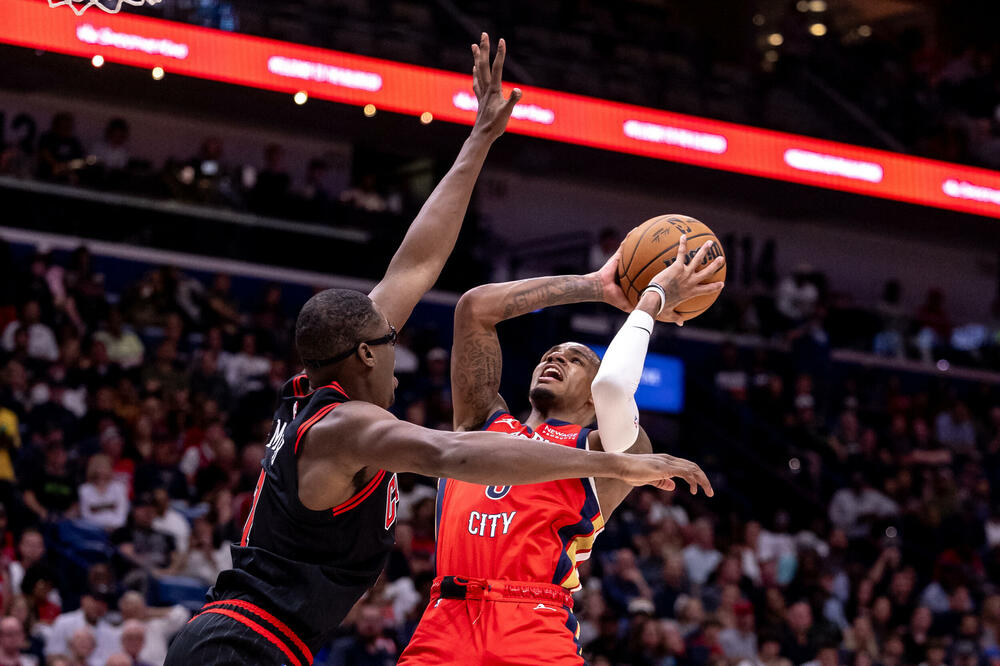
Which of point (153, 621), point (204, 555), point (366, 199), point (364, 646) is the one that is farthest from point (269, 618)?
point (366, 199)

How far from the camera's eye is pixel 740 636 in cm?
1172

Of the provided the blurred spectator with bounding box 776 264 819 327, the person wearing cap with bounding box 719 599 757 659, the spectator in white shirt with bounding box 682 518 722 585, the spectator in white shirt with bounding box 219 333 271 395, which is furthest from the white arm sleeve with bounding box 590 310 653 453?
the blurred spectator with bounding box 776 264 819 327

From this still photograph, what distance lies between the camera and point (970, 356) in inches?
768

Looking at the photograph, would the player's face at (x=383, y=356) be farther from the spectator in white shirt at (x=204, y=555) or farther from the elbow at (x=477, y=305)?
the spectator in white shirt at (x=204, y=555)

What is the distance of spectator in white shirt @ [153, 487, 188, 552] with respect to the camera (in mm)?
10289

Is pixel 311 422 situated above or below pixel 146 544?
above

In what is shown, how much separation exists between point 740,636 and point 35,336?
7.37m

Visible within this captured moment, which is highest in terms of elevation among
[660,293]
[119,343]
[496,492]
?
[660,293]

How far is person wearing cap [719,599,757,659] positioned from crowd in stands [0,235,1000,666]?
22 mm

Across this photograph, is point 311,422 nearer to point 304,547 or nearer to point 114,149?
point 304,547

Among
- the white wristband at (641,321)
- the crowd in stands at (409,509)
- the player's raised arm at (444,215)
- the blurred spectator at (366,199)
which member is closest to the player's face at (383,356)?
the player's raised arm at (444,215)

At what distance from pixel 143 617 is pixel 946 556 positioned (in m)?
10.1

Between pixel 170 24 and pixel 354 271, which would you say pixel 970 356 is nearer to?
pixel 354 271

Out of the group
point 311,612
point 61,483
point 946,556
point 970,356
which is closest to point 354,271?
point 61,483
